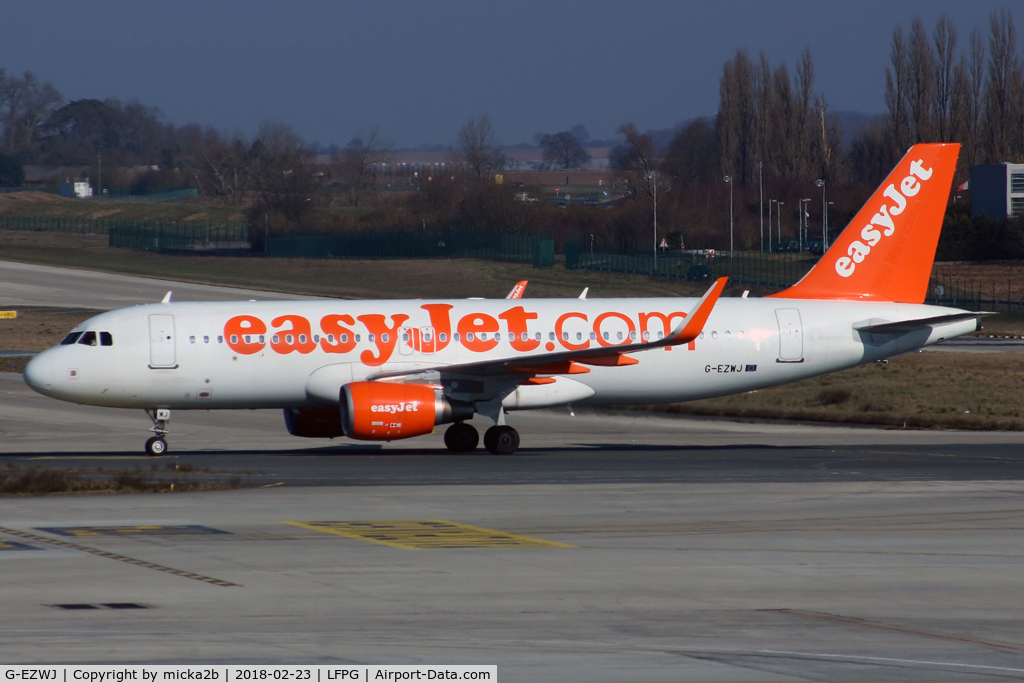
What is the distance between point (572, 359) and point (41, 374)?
1254 centimetres

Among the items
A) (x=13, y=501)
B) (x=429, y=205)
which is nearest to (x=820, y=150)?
(x=429, y=205)

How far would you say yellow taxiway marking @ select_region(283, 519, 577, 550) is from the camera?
716 inches

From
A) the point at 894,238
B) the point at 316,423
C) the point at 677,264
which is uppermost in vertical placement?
the point at 677,264

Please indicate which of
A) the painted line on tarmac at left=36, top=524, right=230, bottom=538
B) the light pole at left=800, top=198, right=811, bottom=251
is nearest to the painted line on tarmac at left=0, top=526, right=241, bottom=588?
the painted line on tarmac at left=36, top=524, right=230, bottom=538

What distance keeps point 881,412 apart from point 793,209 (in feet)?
329

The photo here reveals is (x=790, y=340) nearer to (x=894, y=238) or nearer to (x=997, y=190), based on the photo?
(x=894, y=238)

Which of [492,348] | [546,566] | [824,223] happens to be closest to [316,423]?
[492,348]

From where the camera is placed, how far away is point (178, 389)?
99.0 feet

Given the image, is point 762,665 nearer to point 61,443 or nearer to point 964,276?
point 61,443

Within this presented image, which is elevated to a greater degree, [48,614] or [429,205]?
[429,205]

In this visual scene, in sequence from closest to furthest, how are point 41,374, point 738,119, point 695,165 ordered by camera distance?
point 41,374, point 738,119, point 695,165

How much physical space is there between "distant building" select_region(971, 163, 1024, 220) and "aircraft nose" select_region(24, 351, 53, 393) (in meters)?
87.9

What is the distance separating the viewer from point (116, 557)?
16875 millimetres

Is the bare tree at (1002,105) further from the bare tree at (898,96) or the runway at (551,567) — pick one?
the runway at (551,567)
